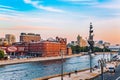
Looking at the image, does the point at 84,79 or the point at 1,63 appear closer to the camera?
the point at 84,79

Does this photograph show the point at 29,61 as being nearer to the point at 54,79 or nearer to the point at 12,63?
the point at 12,63

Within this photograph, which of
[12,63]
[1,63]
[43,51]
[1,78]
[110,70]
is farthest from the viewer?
[43,51]

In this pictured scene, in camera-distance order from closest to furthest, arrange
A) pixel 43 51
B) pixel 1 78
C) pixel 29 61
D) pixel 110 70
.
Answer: pixel 110 70 → pixel 1 78 → pixel 29 61 → pixel 43 51

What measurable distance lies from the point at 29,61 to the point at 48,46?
43082 millimetres

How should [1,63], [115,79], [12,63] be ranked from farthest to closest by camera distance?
[12,63] → [1,63] → [115,79]

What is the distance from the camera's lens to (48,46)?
198500mm

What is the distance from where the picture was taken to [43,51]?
196 m

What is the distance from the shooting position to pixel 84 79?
56969mm

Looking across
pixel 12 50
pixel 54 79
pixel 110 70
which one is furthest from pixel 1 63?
pixel 54 79

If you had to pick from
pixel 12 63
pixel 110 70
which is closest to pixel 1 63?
pixel 12 63

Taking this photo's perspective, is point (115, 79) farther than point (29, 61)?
No

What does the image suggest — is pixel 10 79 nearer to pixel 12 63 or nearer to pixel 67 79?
pixel 67 79

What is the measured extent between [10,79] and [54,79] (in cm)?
2353

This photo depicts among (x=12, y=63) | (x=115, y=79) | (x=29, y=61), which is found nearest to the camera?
(x=115, y=79)
